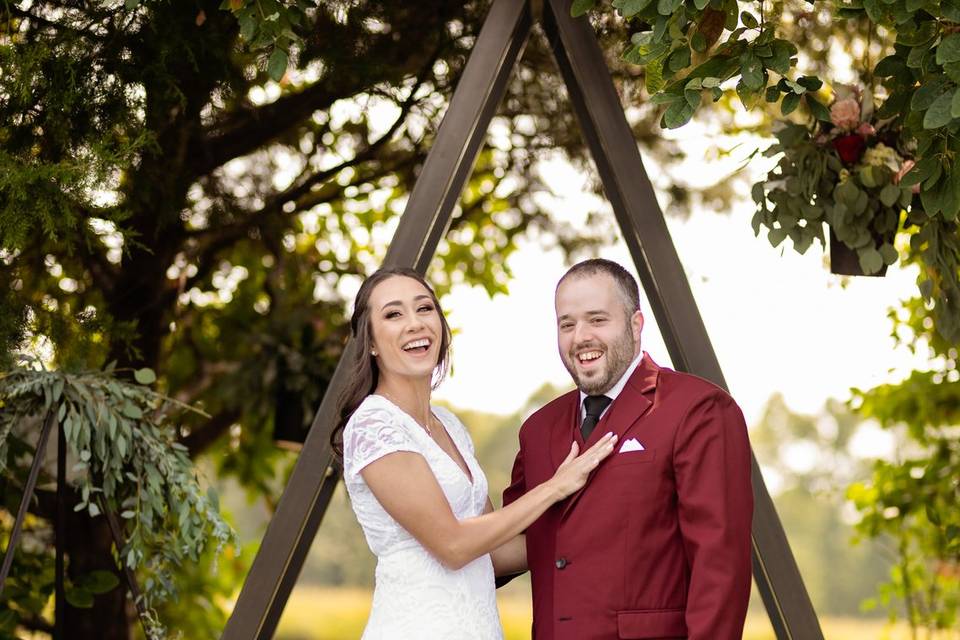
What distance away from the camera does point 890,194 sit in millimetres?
2574

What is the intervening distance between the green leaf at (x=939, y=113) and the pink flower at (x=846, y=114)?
0.80m

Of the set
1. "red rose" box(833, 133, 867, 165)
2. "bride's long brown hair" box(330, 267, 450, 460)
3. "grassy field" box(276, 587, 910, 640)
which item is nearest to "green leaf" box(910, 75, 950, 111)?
"red rose" box(833, 133, 867, 165)

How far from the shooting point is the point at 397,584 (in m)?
2.24

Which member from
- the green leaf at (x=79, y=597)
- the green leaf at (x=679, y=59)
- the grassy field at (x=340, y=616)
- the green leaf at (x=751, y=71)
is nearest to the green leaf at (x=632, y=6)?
the green leaf at (x=679, y=59)

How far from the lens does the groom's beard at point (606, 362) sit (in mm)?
2156

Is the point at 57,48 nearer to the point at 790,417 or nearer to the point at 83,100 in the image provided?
the point at 83,100

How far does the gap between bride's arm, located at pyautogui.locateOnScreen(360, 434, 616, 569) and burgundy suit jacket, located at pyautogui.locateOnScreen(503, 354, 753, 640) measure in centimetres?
4

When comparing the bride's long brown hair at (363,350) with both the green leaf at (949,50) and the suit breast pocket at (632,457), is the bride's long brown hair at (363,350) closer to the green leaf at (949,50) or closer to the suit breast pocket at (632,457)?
the suit breast pocket at (632,457)

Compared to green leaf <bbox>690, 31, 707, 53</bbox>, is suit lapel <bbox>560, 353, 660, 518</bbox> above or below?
below

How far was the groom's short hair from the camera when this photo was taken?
2176 millimetres

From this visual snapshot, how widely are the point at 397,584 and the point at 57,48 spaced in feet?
5.06

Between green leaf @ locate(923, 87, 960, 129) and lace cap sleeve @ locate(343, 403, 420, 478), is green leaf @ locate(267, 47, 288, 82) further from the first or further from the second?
green leaf @ locate(923, 87, 960, 129)

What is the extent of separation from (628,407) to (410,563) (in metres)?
0.57

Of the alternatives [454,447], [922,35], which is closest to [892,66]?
[922,35]
